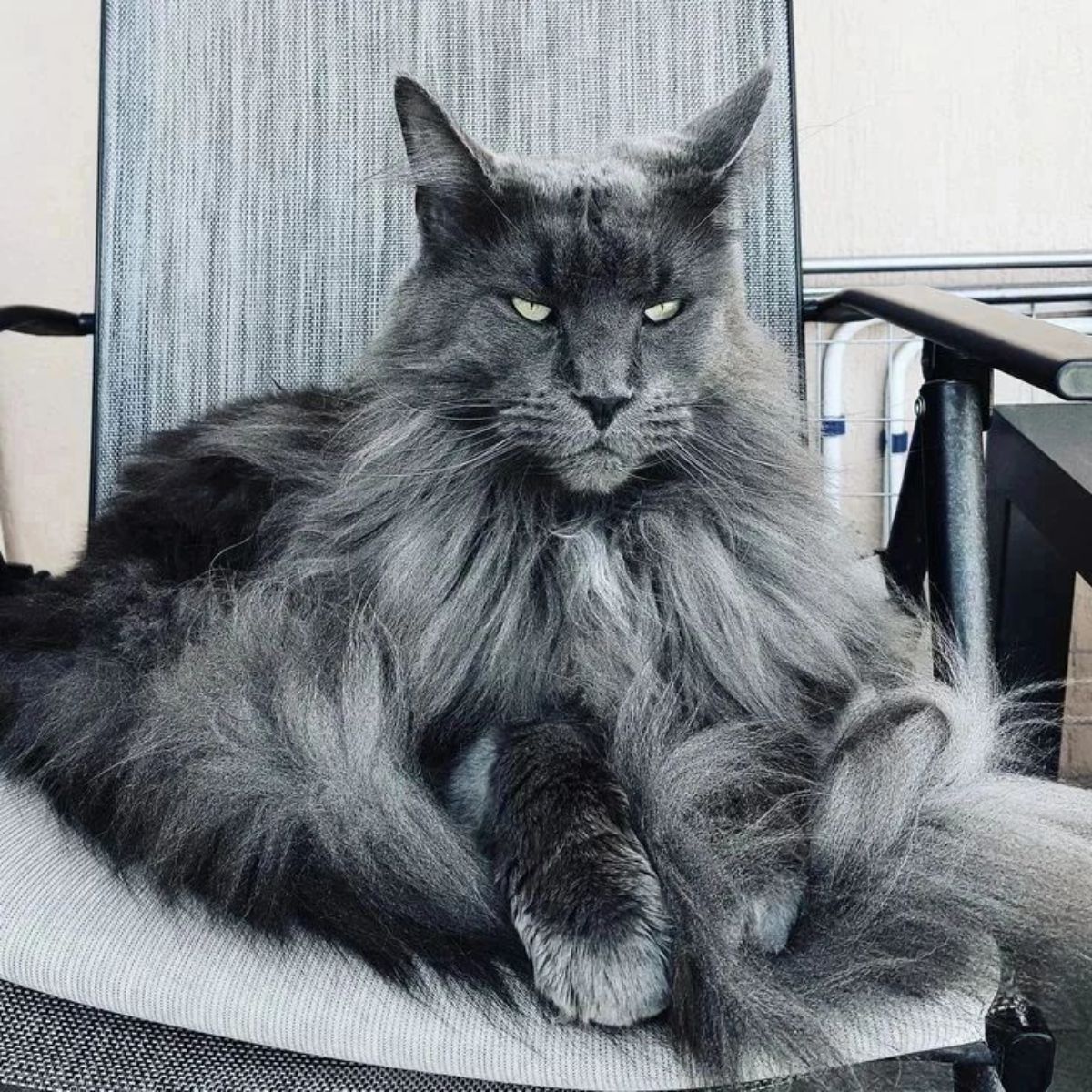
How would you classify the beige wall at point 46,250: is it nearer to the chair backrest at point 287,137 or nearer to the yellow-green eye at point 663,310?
the chair backrest at point 287,137

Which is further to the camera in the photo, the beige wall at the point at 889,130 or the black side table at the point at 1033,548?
the beige wall at the point at 889,130

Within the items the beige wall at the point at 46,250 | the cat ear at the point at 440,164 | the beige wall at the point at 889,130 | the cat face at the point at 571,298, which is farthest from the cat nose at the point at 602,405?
the beige wall at the point at 46,250

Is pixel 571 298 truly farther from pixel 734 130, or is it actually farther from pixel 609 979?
pixel 609 979

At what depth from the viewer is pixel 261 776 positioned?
2.68ft

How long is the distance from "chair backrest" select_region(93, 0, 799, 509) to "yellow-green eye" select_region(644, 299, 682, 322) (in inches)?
22.8

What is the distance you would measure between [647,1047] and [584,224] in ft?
1.99

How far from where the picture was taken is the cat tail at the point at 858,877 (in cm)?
66

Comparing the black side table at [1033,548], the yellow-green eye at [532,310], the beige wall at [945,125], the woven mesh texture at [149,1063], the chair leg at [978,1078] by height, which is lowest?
the chair leg at [978,1078]

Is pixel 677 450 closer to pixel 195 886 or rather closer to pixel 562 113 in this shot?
pixel 195 886

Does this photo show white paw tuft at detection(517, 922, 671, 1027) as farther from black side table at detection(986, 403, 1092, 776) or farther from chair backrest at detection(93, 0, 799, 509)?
chair backrest at detection(93, 0, 799, 509)

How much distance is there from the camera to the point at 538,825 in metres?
0.76

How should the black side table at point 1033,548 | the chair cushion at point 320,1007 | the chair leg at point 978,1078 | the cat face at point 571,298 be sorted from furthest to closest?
the black side table at point 1033,548 < the cat face at point 571,298 < the chair leg at point 978,1078 < the chair cushion at point 320,1007

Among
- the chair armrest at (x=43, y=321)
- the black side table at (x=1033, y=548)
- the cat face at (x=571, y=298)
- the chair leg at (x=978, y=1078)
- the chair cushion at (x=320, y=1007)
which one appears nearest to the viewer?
the chair cushion at (x=320, y=1007)

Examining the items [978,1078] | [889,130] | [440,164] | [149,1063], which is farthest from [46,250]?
[978,1078]
